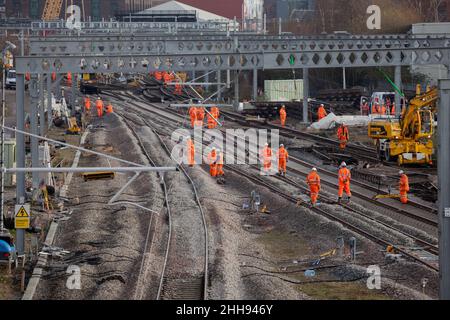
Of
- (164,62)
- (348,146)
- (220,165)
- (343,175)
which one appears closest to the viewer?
(164,62)

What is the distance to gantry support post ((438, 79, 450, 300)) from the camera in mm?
15328

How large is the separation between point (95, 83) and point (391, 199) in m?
47.5

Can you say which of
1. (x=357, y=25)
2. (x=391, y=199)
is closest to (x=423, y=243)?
(x=391, y=199)

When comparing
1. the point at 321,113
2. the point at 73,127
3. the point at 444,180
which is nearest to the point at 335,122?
the point at 321,113

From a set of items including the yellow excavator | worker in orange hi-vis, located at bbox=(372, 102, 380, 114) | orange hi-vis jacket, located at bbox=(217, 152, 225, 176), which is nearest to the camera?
orange hi-vis jacket, located at bbox=(217, 152, 225, 176)

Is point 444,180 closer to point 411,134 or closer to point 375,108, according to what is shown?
point 411,134

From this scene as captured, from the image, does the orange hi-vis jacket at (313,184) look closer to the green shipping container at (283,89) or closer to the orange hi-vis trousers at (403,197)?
the orange hi-vis trousers at (403,197)

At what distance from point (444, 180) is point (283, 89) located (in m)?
50.8

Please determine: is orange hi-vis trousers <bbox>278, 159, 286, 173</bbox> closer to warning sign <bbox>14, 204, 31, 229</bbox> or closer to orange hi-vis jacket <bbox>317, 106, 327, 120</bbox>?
warning sign <bbox>14, 204, 31, 229</bbox>

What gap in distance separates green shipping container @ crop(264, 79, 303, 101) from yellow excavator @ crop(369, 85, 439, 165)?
30.0m

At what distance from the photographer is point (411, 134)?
110ft

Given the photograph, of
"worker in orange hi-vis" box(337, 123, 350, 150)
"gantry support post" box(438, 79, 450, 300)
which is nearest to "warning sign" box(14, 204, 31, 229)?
"gantry support post" box(438, 79, 450, 300)

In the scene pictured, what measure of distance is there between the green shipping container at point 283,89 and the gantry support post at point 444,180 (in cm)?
4970

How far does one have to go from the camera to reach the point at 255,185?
30.0m
